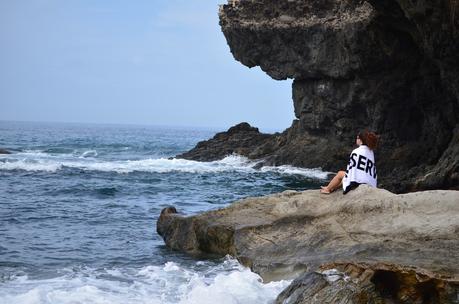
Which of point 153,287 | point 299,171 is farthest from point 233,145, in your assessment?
point 153,287

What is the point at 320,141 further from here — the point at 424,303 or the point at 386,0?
the point at 424,303

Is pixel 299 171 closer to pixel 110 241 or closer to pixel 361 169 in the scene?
pixel 110 241

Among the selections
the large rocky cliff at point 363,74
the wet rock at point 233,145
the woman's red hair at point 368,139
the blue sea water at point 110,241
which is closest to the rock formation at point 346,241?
the blue sea water at point 110,241

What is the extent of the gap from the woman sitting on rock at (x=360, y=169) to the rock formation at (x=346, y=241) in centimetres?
19

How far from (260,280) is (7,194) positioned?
13540mm

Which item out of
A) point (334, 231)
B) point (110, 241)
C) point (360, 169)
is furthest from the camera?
point (110, 241)

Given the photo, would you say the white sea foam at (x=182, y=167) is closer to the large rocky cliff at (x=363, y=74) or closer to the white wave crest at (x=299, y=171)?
the white wave crest at (x=299, y=171)

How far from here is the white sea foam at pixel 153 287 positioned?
7.46 meters

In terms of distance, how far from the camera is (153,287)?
8.52 meters

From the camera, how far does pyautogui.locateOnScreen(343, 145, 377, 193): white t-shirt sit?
30.1ft

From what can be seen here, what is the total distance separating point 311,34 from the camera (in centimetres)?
3130

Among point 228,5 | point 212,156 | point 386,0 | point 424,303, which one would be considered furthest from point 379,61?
point 424,303

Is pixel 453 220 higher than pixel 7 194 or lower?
higher

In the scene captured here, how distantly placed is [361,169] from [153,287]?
11.1ft
